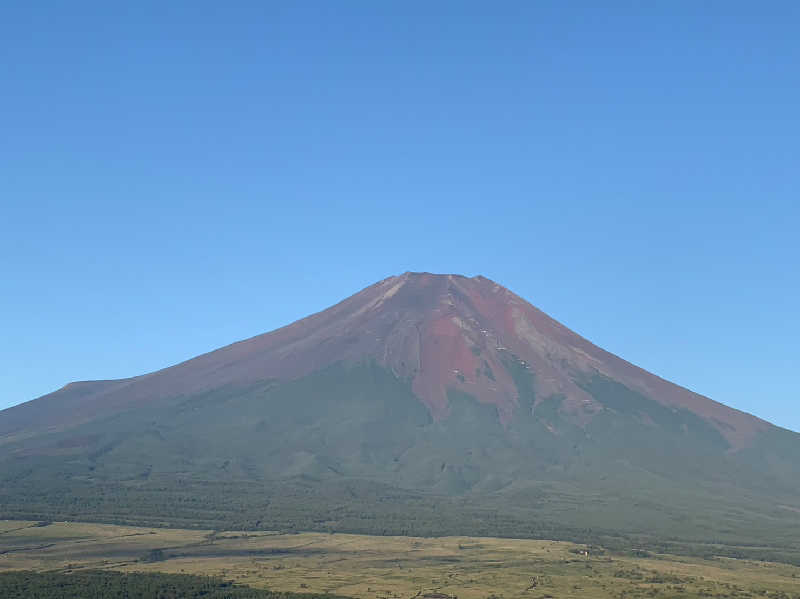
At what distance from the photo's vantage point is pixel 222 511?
190250 mm

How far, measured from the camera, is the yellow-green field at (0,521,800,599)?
403 feet

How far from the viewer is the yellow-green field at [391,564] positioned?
123 meters

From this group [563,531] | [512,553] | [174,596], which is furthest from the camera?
[563,531]

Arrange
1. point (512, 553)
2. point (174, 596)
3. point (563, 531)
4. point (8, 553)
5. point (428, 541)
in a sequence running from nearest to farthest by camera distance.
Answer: point (174, 596)
point (8, 553)
point (512, 553)
point (428, 541)
point (563, 531)

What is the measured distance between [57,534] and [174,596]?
5149cm

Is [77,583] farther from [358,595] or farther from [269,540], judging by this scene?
[269,540]

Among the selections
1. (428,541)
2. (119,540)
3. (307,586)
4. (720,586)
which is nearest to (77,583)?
(307,586)

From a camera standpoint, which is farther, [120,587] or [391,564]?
[391,564]

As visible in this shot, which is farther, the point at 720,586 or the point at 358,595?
the point at 720,586

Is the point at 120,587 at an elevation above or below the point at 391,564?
above

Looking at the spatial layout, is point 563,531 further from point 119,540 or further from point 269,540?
point 119,540

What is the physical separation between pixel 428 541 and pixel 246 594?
176 feet

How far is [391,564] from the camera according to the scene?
140875 mm

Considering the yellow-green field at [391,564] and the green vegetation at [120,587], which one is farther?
the yellow-green field at [391,564]
